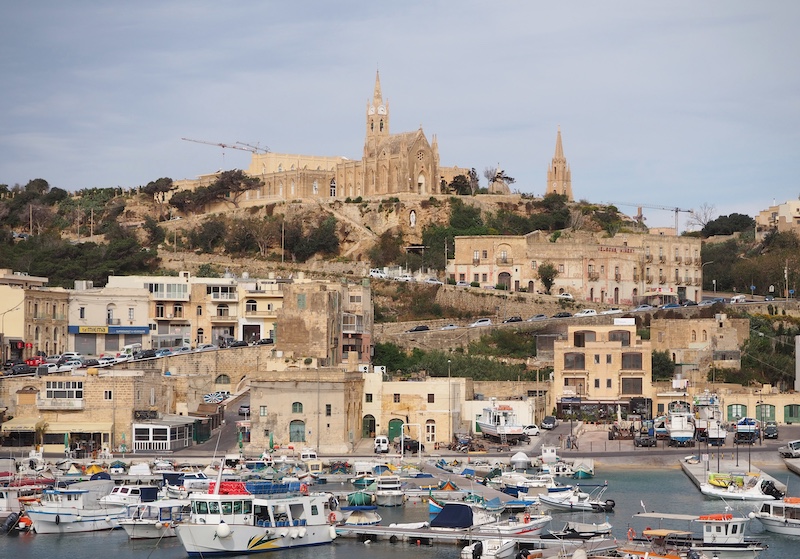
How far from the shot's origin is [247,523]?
46.2 meters

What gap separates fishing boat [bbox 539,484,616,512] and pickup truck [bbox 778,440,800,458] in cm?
1412

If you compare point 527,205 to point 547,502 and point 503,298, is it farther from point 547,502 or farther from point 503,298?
point 547,502

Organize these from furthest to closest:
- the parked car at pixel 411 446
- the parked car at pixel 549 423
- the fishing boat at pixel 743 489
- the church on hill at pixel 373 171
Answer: the church on hill at pixel 373 171 < the parked car at pixel 549 423 < the parked car at pixel 411 446 < the fishing boat at pixel 743 489

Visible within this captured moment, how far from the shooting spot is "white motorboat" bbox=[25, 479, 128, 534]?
5016 cm

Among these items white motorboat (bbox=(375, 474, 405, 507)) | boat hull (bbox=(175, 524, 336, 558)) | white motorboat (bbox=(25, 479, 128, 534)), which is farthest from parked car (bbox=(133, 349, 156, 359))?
boat hull (bbox=(175, 524, 336, 558))

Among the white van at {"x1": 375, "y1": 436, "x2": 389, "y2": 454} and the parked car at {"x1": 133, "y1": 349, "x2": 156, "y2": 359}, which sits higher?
the parked car at {"x1": 133, "y1": 349, "x2": 156, "y2": 359}

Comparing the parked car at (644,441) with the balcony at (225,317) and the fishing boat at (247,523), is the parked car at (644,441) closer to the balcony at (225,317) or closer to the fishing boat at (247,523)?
the fishing boat at (247,523)

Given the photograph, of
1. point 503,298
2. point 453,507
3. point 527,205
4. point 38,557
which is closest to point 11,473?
point 38,557

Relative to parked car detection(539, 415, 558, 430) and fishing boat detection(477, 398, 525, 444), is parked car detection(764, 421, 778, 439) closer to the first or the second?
parked car detection(539, 415, 558, 430)

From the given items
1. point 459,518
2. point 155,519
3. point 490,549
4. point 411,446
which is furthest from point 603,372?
point 155,519

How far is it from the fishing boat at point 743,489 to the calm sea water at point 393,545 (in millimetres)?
390

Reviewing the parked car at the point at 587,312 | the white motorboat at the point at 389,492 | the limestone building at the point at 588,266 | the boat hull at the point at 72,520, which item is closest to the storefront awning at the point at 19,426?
the boat hull at the point at 72,520

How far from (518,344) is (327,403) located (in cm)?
2449

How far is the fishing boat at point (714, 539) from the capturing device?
44656mm
